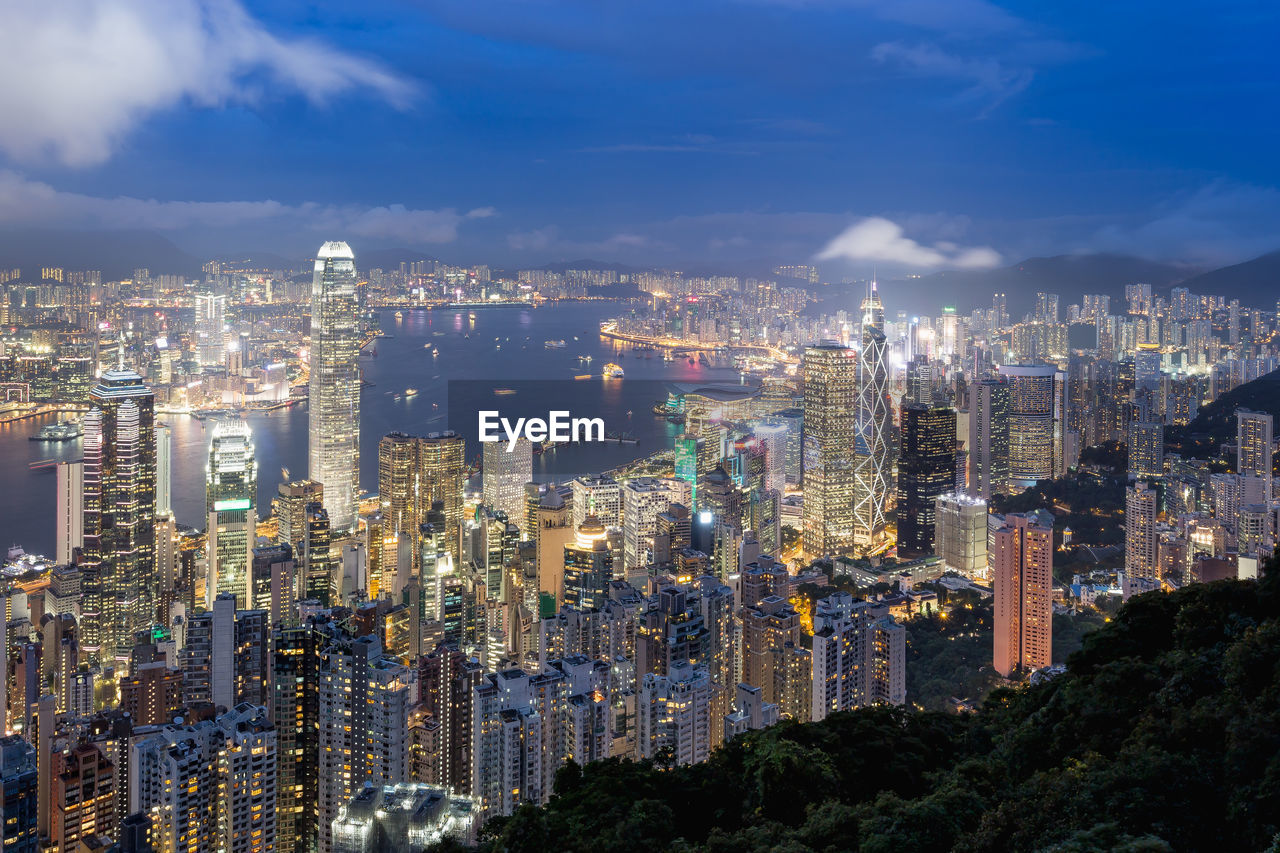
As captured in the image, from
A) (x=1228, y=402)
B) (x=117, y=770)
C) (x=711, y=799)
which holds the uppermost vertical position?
(x=1228, y=402)

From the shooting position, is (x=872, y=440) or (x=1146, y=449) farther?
(x=872, y=440)

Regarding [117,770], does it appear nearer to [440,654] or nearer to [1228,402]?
[440,654]

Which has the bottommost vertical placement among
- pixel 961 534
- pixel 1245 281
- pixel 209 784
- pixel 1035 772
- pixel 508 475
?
pixel 209 784

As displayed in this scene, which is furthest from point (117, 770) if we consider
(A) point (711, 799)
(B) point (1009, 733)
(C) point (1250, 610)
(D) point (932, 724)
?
(C) point (1250, 610)

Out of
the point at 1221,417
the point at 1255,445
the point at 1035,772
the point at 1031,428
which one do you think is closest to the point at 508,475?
the point at 1031,428

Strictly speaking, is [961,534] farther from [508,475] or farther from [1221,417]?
[508,475]

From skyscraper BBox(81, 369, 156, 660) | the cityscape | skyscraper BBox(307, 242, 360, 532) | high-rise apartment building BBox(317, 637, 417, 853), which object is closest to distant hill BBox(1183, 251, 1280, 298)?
the cityscape

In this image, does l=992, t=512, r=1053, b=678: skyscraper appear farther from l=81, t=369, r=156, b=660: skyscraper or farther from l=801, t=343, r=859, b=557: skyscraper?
l=81, t=369, r=156, b=660: skyscraper
